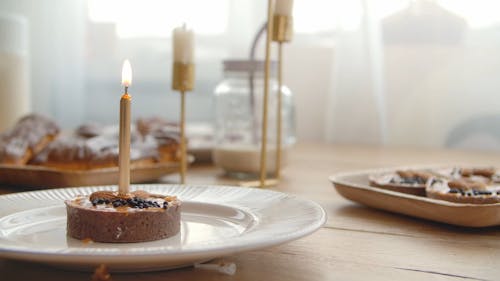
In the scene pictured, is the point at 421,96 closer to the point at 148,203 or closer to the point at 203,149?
the point at 203,149

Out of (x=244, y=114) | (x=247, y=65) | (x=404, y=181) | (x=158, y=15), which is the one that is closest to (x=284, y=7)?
(x=247, y=65)

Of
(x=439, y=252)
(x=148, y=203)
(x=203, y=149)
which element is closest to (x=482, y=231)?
(x=439, y=252)

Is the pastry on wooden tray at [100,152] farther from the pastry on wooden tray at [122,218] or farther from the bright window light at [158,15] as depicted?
the bright window light at [158,15]

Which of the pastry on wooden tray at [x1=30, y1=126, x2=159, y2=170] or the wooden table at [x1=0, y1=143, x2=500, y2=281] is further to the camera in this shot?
the pastry on wooden tray at [x1=30, y1=126, x2=159, y2=170]

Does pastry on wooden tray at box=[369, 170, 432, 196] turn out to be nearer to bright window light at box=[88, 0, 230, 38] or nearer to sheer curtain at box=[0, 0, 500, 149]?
sheer curtain at box=[0, 0, 500, 149]

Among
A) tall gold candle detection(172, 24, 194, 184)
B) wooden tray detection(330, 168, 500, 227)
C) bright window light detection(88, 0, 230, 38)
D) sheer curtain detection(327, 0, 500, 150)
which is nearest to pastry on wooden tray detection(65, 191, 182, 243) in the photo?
wooden tray detection(330, 168, 500, 227)
